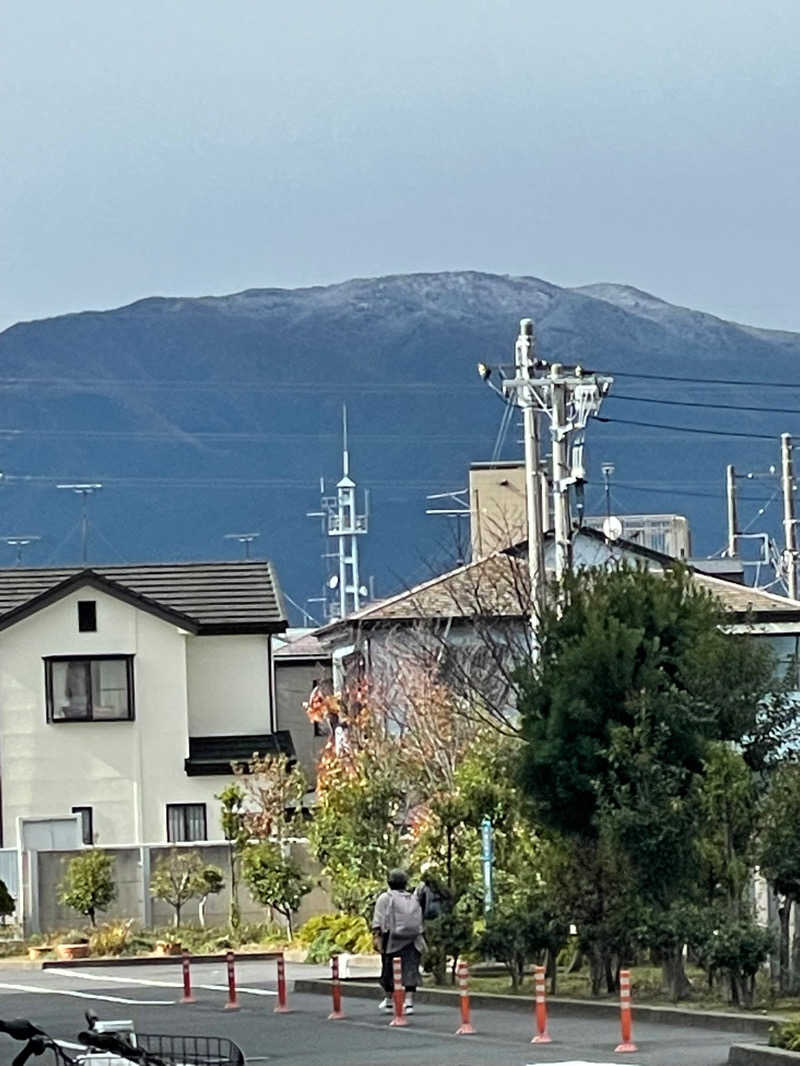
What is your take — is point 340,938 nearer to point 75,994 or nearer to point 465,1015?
point 75,994

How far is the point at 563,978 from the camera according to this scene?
1132 inches

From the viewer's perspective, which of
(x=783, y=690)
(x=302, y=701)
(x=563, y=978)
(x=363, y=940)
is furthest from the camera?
(x=302, y=701)

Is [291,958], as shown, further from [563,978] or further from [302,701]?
[302,701]

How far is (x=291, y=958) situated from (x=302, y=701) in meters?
27.2

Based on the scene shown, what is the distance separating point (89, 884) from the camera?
1735 inches

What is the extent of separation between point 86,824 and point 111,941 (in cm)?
1295

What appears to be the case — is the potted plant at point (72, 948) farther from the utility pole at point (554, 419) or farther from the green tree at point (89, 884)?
the utility pole at point (554, 419)

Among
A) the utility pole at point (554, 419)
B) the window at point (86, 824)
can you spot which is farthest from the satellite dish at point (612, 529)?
the window at point (86, 824)

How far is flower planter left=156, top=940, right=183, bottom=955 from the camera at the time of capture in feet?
136

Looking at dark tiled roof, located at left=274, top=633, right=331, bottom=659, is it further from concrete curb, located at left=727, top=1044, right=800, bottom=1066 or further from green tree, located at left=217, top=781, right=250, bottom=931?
concrete curb, located at left=727, top=1044, right=800, bottom=1066

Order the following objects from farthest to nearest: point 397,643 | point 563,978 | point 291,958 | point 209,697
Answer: point 209,697, point 397,643, point 291,958, point 563,978

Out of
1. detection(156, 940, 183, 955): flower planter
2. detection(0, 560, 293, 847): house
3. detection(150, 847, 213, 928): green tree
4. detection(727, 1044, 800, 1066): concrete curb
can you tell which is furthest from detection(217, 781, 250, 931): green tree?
detection(727, 1044, 800, 1066): concrete curb

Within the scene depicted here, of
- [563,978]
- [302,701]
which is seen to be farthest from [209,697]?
[563,978]

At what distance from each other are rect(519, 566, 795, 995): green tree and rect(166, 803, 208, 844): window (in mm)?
27536
